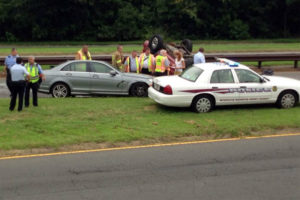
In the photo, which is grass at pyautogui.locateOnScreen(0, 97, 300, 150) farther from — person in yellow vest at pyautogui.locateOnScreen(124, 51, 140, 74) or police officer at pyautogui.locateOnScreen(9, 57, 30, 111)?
person in yellow vest at pyautogui.locateOnScreen(124, 51, 140, 74)

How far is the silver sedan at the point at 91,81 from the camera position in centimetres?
1501

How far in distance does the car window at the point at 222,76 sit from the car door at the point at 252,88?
0.73 feet

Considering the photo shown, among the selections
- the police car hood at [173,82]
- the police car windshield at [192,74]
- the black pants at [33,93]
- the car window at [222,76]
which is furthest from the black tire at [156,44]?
the black pants at [33,93]

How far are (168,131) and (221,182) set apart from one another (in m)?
3.15

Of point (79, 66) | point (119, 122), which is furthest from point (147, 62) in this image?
point (119, 122)

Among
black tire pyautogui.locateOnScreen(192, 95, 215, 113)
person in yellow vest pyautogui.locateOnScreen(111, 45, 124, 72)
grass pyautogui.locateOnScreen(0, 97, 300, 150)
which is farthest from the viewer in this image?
person in yellow vest pyautogui.locateOnScreen(111, 45, 124, 72)

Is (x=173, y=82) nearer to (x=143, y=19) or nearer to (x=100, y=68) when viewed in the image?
(x=100, y=68)

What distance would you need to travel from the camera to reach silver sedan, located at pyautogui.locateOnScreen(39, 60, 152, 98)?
591 inches

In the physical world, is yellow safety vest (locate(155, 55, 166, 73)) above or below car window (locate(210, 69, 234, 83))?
above

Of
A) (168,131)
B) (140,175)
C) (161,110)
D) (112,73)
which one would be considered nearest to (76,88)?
(112,73)

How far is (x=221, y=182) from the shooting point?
746 cm

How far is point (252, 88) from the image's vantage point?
1266cm

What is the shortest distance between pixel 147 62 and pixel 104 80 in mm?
1958

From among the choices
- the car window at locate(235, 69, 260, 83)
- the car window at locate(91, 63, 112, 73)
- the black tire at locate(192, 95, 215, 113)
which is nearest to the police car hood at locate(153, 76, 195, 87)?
the black tire at locate(192, 95, 215, 113)
